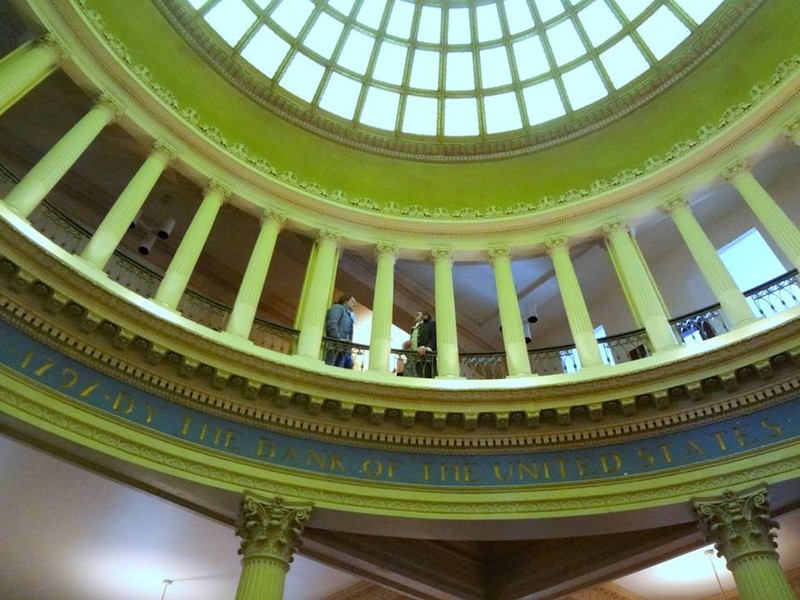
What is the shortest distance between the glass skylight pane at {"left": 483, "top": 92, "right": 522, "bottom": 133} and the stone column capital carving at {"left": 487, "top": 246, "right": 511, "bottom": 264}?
151 inches

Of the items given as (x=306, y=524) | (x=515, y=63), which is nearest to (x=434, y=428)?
(x=306, y=524)

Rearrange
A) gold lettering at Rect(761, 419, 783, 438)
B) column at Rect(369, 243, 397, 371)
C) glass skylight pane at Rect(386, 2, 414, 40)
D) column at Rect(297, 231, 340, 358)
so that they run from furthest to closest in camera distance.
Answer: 1. glass skylight pane at Rect(386, 2, 414, 40)
2. column at Rect(369, 243, 397, 371)
3. column at Rect(297, 231, 340, 358)
4. gold lettering at Rect(761, 419, 783, 438)

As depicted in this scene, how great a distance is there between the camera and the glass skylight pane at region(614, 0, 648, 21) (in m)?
13.6

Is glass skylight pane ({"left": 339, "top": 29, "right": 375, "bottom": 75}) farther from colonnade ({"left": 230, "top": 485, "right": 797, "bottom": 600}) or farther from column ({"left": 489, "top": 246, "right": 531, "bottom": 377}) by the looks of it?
colonnade ({"left": 230, "top": 485, "right": 797, "bottom": 600})

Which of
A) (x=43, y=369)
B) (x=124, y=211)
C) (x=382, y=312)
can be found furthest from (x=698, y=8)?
(x=43, y=369)

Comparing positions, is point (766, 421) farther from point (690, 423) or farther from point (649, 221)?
point (649, 221)

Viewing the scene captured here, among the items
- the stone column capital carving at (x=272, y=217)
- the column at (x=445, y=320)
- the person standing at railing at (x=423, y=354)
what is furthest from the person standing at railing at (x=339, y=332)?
the stone column capital carving at (x=272, y=217)

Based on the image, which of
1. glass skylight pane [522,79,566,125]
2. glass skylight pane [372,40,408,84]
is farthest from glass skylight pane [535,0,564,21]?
glass skylight pane [372,40,408,84]

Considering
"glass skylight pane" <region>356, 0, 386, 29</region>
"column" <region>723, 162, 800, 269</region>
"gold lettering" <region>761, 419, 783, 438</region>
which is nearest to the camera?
"gold lettering" <region>761, 419, 783, 438</region>

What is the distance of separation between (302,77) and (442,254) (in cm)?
537

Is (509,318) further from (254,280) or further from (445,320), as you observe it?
(254,280)

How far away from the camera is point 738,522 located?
7508 millimetres

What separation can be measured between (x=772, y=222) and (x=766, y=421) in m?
3.72

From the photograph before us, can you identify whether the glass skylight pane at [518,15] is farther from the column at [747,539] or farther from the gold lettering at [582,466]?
the column at [747,539]
